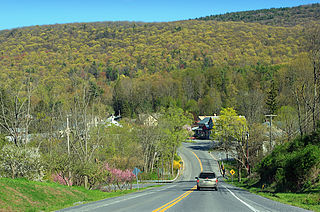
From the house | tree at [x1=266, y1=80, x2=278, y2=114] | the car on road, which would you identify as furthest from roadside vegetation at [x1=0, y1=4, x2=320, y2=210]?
the car on road

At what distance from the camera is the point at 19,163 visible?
25484 mm

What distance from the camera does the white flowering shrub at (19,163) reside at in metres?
25.0

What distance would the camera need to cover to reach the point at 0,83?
3145 cm

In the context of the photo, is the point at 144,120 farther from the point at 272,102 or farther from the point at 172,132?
the point at 272,102

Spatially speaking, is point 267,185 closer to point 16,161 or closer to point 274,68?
point 16,161

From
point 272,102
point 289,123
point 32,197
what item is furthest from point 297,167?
point 272,102

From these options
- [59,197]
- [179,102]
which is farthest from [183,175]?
[179,102]

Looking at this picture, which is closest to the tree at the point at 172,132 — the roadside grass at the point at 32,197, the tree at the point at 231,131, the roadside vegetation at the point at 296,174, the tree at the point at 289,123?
the tree at the point at 231,131

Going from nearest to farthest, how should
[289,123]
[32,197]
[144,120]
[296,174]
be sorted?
[32,197] → [296,174] → [289,123] → [144,120]

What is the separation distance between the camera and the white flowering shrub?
25047 millimetres

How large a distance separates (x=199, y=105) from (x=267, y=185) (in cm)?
11336

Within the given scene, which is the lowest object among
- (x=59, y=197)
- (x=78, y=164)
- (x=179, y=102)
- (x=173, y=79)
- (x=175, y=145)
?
(x=59, y=197)

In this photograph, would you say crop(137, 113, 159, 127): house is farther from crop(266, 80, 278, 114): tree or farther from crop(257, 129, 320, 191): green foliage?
crop(257, 129, 320, 191): green foliage

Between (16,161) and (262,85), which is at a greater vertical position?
(262,85)
